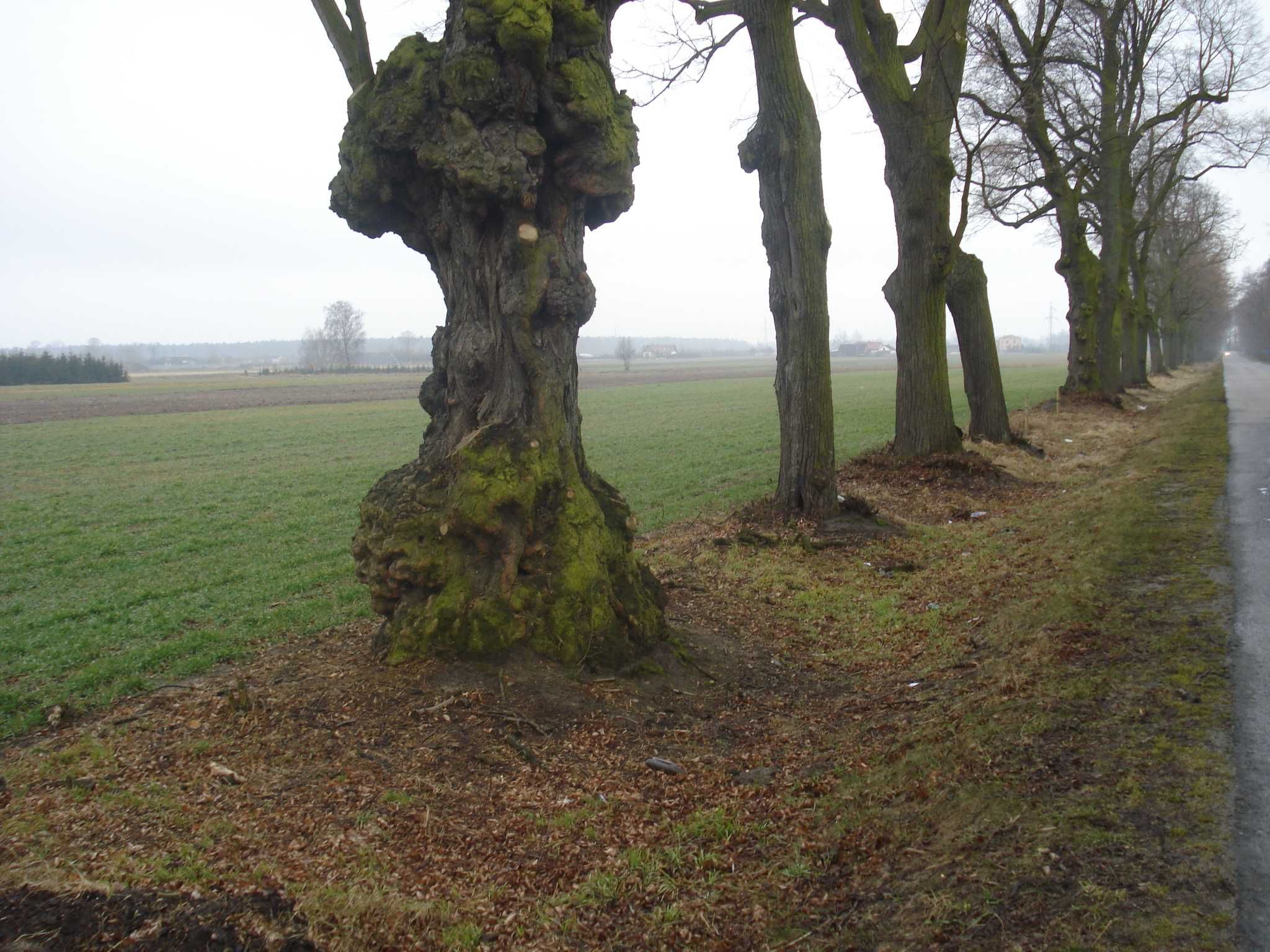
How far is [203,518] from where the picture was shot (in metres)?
14.5

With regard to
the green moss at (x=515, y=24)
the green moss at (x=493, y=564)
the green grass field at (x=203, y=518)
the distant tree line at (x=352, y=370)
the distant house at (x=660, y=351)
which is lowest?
the green grass field at (x=203, y=518)

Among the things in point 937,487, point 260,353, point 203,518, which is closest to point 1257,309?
point 937,487

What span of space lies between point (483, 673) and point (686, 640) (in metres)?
1.78

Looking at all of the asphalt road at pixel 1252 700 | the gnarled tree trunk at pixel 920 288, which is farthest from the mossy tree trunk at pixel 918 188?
the asphalt road at pixel 1252 700

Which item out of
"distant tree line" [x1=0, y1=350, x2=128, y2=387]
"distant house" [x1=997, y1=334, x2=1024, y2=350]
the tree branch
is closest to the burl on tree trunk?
the tree branch

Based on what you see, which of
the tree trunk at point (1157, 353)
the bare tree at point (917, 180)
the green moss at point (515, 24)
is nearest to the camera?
the green moss at point (515, 24)

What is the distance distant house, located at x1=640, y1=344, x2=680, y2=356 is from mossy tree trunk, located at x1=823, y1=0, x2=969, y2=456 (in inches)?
5434

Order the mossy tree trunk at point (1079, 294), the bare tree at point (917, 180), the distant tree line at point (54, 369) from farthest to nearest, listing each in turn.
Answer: the distant tree line at point (54, 369) < the mossy tree trunk at point (1079, 294) < the bare tree at point (917, 180)

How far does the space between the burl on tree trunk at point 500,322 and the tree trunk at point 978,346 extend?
39.1ft

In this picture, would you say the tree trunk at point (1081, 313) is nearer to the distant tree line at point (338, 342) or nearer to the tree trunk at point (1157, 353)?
the tree trunk at point (1157, 353)

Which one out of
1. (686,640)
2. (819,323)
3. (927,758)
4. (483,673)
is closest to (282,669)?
(483,673)

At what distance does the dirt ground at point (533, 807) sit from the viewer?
3.33 meters

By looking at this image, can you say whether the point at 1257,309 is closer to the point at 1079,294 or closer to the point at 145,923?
the point at 1079,294

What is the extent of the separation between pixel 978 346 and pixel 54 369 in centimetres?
7516
